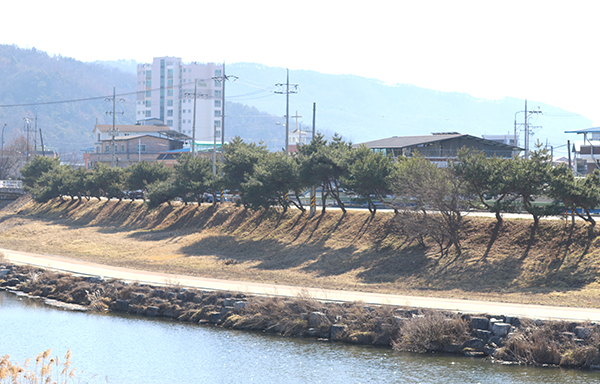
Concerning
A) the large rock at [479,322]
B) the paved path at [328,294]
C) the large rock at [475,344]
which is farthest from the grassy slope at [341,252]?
the large rock at [475,344]

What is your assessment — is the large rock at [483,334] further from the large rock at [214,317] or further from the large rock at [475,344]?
the large rock at [214,317]

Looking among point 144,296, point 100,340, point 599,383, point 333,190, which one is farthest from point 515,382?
point 333,190

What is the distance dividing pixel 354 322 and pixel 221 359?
5.82 metres

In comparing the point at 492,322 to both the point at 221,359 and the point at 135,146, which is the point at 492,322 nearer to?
the point at 221,359

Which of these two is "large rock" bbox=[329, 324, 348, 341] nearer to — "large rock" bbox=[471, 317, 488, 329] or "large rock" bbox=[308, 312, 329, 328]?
"large rock" bbox=[308, 312, 329, 328]

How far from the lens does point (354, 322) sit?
984 inches

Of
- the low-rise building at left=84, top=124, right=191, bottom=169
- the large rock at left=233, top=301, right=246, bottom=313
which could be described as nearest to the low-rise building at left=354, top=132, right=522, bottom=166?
the large rock at left=233, top=301, right=246, bottom=313

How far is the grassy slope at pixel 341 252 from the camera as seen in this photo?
3238 centimetres

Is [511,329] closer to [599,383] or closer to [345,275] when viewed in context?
[599,383]

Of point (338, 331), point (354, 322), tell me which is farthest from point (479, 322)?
point (338, 331)

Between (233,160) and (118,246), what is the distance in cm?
1326

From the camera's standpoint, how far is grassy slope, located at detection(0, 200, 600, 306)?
32.4m

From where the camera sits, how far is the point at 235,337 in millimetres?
25812

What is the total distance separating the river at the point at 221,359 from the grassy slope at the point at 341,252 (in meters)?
7.99
